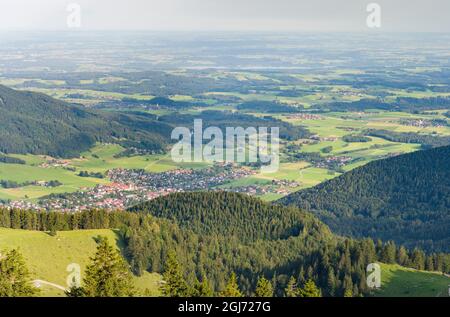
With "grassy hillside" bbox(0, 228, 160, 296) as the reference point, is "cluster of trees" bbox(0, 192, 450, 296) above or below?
below

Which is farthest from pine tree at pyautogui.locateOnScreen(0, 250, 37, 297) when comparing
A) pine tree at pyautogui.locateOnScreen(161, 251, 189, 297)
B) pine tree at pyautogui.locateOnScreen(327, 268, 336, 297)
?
pine tree at pyautogui.locateOnScreen(327, 268, 336, 297)

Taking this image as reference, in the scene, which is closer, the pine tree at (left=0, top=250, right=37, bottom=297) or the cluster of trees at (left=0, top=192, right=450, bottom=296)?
the pine tree at (left=0, top=250, right=37, bottom=297)

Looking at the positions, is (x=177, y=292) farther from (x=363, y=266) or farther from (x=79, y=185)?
(x=79, y=185)

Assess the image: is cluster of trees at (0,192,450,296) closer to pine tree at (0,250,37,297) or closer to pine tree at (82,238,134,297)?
pine tree at (82,238,134,297)
